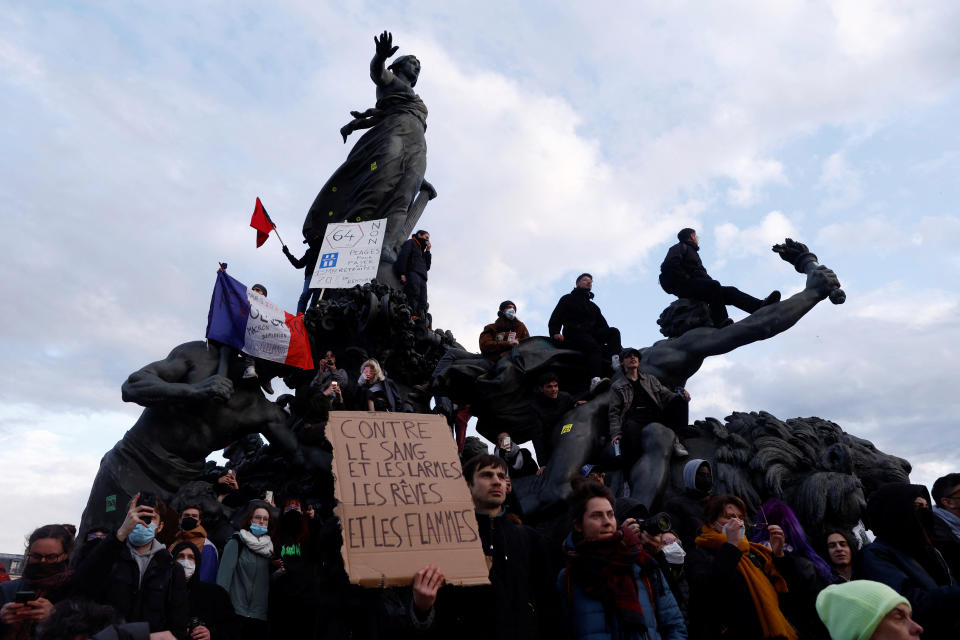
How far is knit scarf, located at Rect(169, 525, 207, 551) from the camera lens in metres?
5.77

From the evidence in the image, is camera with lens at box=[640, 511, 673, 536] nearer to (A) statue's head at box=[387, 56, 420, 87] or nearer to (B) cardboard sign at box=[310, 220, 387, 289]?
(B) cardboard sign at box=[310, 220, 387, 289]

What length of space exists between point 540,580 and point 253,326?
26.4ft

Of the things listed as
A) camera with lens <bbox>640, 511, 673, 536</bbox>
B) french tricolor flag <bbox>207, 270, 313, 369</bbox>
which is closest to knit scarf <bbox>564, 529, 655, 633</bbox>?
camera with lens <bbox>640, 511, 673, 536</bbox>

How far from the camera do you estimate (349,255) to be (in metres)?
13.1

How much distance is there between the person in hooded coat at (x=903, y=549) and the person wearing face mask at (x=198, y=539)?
14.2 ft

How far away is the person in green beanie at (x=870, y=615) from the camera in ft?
9.23

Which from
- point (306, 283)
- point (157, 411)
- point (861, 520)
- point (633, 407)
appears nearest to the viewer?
point (861, 520)

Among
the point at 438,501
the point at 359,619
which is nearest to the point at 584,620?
the point at 438,501

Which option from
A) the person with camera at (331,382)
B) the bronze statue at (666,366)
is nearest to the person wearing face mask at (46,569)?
the bronze statue at (666,366)

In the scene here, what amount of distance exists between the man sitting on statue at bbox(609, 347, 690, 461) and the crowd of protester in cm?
369

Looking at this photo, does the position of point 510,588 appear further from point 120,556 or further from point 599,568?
point 120,556

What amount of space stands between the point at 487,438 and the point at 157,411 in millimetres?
4521

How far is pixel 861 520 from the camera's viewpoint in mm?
7770

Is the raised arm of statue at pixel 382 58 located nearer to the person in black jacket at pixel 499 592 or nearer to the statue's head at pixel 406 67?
the statue's head at pixel 406 67
